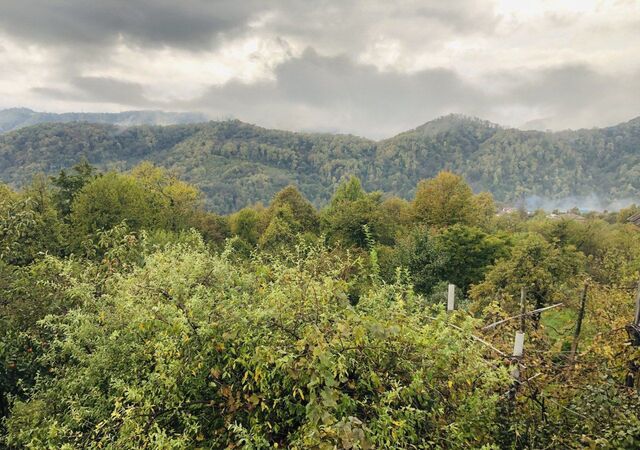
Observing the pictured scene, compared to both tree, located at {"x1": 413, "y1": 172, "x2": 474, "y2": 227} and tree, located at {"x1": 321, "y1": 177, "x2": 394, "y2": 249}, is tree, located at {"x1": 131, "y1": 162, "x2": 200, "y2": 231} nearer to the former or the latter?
tree, located at {"x1": 321, "y1": 177, "x2": 394, "y2": 249}

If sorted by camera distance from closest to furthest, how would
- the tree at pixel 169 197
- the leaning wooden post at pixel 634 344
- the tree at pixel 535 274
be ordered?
the leaning wooden post at pixel 634 344 → the tree at pixel 535 274 → the tree at pixel 169 197

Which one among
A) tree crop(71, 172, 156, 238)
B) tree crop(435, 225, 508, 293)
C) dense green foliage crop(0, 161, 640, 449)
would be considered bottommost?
tree crop(435, 225, 508, 293)

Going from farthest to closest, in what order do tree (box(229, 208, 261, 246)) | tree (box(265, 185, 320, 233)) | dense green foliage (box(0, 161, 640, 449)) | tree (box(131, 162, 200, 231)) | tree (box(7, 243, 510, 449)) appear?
tree (box(229, 208, 261, 246))
tree (box(265, 185, 320, 233))
tree (box(131, 162, 200, 231))
dense green foliage (box(0, 161, 640, 449))
tree (box(7, 243, 510, 449))

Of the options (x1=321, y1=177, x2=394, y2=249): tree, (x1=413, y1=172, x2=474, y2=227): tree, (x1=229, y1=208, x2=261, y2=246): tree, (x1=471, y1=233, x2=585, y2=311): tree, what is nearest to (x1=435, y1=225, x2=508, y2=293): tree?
(x1=321, y1=177, x2=394, y2=249): tree

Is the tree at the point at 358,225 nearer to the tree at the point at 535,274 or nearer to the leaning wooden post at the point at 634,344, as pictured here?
the tree at the point at 535,274

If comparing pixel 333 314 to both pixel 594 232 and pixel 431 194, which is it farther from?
pixel 594 232

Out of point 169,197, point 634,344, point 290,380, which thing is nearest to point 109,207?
point 169,197

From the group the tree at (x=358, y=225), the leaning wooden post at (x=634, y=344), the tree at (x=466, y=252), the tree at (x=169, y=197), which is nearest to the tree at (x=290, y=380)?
the leaning wooden post at (x=634, y=344)

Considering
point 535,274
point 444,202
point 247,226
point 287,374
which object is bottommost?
point 247,226

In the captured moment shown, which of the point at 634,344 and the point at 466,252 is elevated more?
the point at 634,344

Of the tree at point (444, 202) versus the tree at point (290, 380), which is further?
the tree at point (444, 202)

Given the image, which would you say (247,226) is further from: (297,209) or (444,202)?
(444,202)

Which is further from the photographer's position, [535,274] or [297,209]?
[297,209]

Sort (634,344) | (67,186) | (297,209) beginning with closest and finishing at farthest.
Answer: (634,344) → (67,186) → (297,209)
